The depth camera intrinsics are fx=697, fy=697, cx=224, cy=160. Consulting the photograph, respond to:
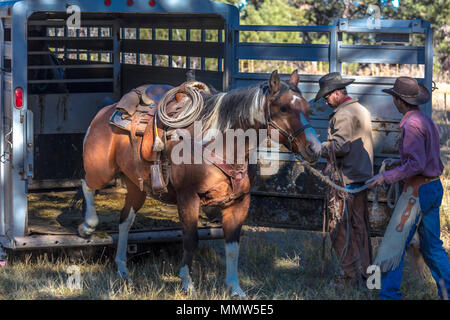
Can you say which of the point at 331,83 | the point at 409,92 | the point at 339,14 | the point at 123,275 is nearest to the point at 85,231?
the point at 123,275

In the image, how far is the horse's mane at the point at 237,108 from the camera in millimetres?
5434

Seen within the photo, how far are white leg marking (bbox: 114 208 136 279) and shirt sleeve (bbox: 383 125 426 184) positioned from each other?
253cm

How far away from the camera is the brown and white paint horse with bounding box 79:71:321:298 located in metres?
5.36

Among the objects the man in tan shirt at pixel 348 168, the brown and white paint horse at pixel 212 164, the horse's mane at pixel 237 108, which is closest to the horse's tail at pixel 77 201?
the brown and white paint horse at pixel 212 164

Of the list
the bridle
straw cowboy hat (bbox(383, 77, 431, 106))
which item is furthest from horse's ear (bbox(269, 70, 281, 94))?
straw cowboy hat (bbox(383, 77, 431, 106))

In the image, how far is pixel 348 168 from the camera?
6.10 m

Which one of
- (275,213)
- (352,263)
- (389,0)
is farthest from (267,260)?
(389,0)

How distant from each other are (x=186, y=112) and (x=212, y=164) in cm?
50

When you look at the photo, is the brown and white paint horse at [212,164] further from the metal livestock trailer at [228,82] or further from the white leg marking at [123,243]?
the metal livestock trailer at [228,82]

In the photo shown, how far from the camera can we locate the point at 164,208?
26.4ft

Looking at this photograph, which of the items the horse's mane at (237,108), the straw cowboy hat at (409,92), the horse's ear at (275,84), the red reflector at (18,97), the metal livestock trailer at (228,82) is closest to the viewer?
the horse's ear at (275,84)

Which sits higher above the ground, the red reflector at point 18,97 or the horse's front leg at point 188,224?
the red reflector at point 18,97

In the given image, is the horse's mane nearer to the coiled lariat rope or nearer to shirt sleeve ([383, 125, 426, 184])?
the coiled lariat rope

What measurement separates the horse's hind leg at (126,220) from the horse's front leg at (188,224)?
952 millimetres
